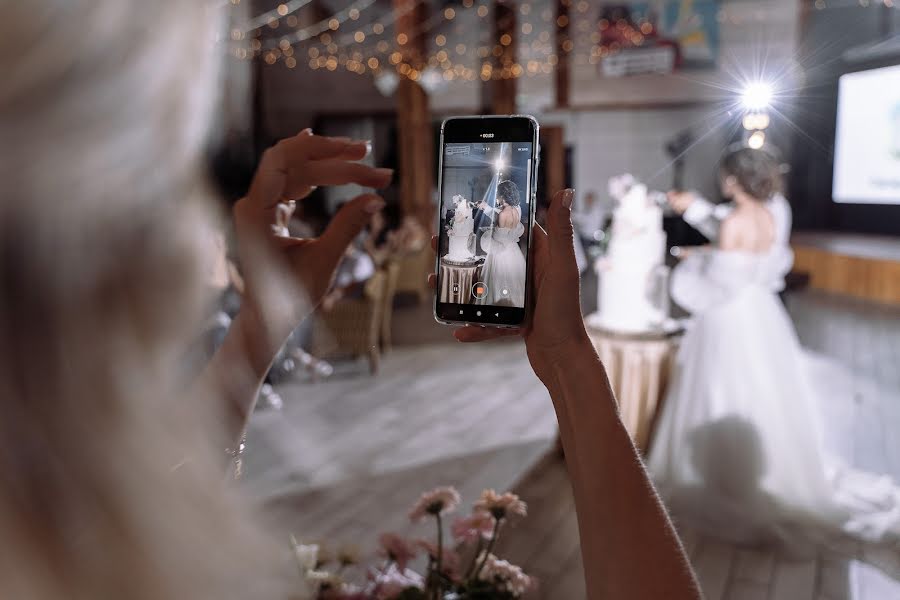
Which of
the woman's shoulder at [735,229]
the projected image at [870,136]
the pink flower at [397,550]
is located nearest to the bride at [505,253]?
the pink flower at [397,550]

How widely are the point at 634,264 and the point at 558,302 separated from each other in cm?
266

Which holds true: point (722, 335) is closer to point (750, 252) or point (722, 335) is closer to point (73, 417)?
point (750, 252)

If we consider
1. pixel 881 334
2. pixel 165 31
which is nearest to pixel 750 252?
pixel 165 31

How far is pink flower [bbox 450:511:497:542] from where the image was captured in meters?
1.05

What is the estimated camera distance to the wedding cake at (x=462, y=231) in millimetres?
A: 829

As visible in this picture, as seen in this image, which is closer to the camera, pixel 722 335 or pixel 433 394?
pixel 722 335

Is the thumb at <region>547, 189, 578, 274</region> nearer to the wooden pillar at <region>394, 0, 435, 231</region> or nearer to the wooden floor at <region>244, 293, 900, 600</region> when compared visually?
the wooden floor at <region>244, 293, 900, 600</region>

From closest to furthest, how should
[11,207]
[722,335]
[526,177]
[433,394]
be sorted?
[11,207]
[526,177]
[722,335]
[433,394]

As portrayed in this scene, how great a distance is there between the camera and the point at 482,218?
817 mm

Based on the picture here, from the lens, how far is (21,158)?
0.98ft

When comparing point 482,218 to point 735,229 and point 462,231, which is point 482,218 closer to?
point 462,231

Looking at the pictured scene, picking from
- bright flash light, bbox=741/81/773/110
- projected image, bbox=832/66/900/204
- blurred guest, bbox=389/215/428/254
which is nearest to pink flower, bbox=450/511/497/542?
bright flash light, bbox=741/81/773/110

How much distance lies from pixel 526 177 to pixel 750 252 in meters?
2.45

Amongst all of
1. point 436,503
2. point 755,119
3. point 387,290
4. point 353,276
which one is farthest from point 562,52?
point 436,503
